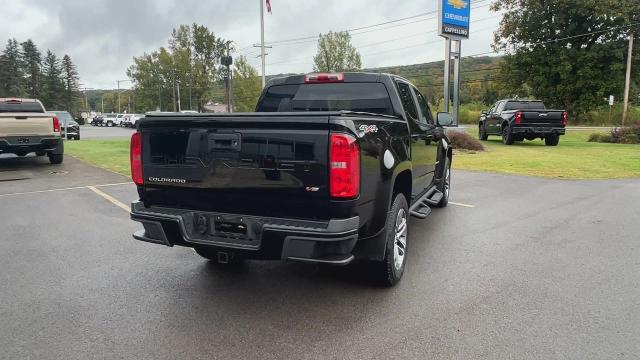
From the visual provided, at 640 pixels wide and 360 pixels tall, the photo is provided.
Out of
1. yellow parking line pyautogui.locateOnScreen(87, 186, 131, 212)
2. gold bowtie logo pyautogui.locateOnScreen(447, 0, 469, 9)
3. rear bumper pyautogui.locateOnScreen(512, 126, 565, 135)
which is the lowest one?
yellow parking line pyautogui.locateOnScreen(87, 186, 131, 212)

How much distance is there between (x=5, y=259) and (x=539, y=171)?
10.9m

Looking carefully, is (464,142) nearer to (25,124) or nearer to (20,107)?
(25,124)

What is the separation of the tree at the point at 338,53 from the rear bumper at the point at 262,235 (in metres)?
65.3

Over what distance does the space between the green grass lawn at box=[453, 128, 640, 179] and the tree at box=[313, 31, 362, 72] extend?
52.1 metres

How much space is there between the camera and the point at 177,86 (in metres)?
82.4

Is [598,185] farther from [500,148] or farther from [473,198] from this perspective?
[500,148]

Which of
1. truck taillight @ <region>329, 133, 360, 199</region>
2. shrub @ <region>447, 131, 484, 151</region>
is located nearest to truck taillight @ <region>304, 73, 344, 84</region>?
truck taillight @ <region>329, 133, 360, 199</region>

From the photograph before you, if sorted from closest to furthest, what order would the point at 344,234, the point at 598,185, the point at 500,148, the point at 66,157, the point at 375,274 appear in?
the point at 344,234 < the point at 375,274 < the point at 598,185 < the point at 66,157 < the point at 500,148

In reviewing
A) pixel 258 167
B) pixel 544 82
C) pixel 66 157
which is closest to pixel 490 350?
pixel 258 167

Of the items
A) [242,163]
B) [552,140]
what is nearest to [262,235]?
[242,163]

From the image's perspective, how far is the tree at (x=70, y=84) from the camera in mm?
112400

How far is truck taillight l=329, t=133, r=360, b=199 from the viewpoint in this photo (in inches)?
121

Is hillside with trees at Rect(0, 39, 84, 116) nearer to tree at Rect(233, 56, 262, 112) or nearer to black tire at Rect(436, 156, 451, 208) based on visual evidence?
tree at Rect(233, 56, 262, 112)

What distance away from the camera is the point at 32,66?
109 m
